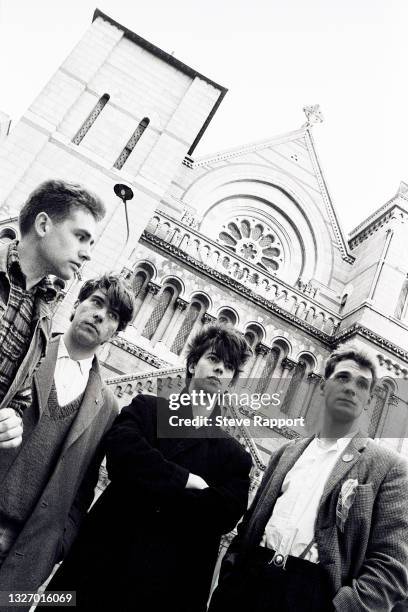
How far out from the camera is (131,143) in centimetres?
1511

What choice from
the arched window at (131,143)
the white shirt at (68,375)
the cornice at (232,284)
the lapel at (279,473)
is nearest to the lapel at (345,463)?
the lapel at (279,473)

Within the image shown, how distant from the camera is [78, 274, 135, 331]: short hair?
3666mm

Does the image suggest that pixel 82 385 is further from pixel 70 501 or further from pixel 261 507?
pixel 261 507

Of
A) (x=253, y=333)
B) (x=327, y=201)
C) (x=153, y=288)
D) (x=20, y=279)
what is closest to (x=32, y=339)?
(x=20, y=279)

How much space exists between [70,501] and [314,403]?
1172 centimetres

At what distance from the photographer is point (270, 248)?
17844mm

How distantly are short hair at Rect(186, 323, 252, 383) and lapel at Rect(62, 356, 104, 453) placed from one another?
27.9 inches

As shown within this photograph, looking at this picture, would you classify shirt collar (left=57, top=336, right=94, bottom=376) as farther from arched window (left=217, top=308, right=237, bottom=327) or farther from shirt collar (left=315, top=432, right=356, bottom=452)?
arched window (left=217, top=308, right=237, bottom=327)

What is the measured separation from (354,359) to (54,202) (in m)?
2.47

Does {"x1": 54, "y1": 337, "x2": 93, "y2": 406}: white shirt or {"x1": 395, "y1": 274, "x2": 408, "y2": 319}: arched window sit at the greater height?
{"x1": 395, "y1": 274, "x2": 408, "y2": 319}: arched window

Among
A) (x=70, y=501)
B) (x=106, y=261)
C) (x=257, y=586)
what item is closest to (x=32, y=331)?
(x=70, y=501)

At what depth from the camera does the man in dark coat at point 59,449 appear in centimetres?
299

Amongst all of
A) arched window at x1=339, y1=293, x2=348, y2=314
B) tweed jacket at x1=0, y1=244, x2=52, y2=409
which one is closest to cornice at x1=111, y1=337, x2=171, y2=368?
arched window at x1=339, y1=293, x2=348, y2=314

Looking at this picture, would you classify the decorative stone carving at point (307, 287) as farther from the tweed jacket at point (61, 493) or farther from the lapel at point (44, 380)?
the lapel at point (44, 380)
